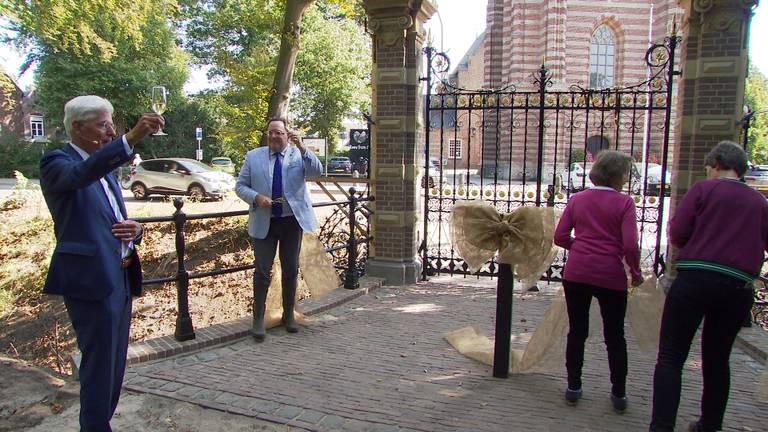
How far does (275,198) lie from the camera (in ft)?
15.5

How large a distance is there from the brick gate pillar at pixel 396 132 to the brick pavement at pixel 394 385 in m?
1.93

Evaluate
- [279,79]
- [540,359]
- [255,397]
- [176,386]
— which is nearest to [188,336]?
[176,386]

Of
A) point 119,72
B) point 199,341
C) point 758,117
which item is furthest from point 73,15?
point 758,117

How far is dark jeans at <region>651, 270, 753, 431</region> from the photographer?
2912 mm

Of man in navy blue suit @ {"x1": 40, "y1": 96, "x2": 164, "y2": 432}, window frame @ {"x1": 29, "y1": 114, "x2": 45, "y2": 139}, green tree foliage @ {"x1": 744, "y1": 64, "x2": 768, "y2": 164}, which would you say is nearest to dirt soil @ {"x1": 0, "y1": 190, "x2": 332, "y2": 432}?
man in navy blue suit @ {"x1": 40, "y1": 96, "x2": 164, "y2": 432}

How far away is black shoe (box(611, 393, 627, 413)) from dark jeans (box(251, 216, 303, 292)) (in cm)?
294

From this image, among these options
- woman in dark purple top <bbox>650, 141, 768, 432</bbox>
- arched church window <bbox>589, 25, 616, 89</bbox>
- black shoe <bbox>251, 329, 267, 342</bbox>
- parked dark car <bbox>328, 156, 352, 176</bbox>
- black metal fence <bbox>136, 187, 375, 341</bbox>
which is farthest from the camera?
parked dark car <bbox>328, 156, 352, 176</bbox>

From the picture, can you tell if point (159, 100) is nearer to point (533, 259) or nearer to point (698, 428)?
point (533, 259)

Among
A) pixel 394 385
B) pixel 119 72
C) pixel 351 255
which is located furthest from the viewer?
pixel 119 72

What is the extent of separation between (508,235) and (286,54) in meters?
7.34

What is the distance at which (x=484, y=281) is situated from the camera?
758cm

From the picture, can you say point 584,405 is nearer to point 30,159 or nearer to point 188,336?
point 188,336

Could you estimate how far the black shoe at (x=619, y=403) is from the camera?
3582 millimetres

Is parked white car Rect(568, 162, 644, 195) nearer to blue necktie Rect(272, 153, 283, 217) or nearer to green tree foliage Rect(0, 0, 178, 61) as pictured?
blue necktie Rect(272, 153, 283, 217)
